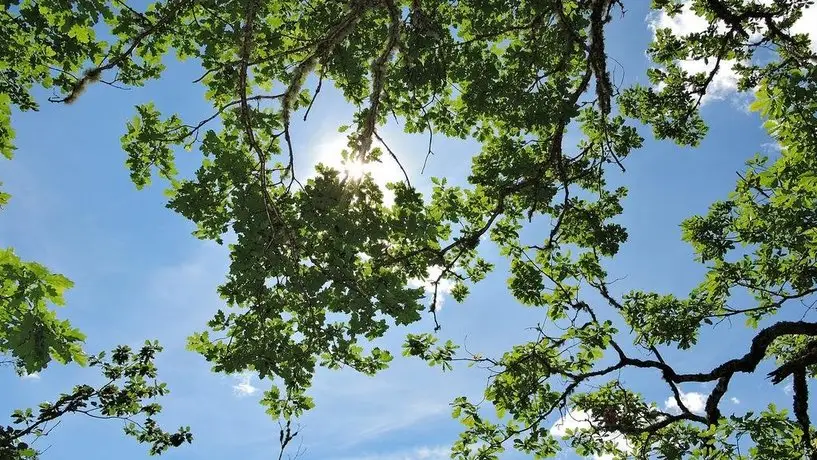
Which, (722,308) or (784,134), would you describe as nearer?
(784,134)

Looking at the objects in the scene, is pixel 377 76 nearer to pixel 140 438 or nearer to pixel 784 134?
pixel 784 134

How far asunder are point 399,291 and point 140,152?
16.1 feet

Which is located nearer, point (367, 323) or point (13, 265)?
point (13, 265)

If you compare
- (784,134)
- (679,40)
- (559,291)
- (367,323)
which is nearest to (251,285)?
(367,323)

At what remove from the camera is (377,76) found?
573 centimetres

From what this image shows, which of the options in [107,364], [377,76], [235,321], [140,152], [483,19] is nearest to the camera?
[377,76]

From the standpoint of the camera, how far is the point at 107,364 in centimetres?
1134

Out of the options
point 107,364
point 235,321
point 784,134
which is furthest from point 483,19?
point 107,364

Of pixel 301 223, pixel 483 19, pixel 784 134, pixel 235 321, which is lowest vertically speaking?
pixel 235 321

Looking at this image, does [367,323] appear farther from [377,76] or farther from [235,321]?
[377,76]

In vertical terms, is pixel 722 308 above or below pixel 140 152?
below

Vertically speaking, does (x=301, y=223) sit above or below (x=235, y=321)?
above

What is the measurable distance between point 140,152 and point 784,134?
32.4 feet

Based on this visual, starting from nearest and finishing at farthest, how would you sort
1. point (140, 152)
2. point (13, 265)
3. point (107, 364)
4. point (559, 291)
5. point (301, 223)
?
point (13, 265), point (301, 223), point (140, 152), point (559, 291), point (107, 364)
